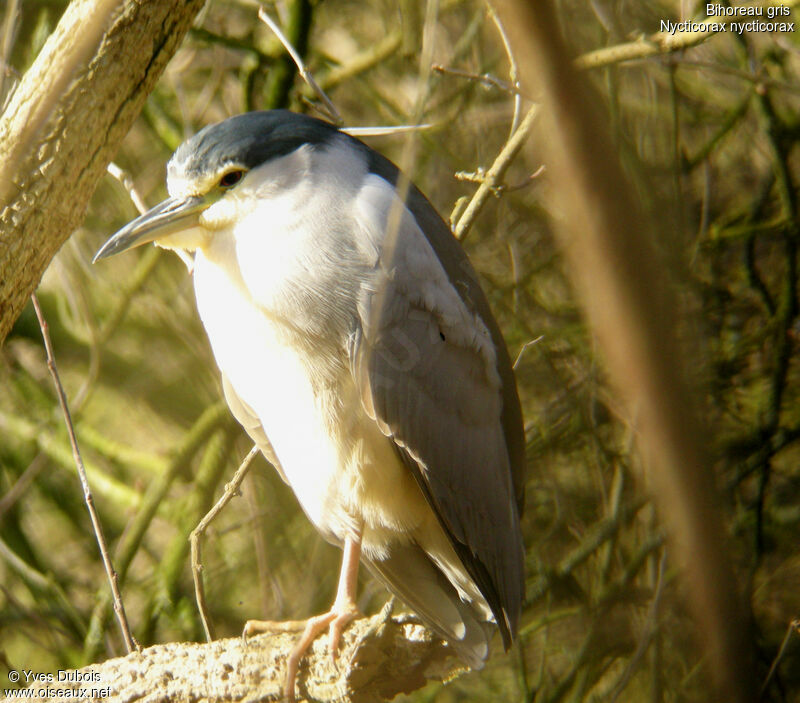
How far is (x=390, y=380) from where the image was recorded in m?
2.05

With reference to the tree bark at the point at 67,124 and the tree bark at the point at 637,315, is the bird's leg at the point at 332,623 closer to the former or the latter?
the tree bark at the point at 67,124

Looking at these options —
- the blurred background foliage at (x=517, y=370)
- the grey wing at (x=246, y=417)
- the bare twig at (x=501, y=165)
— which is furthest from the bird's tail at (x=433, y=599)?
the bare twig at (x=501, y=165)

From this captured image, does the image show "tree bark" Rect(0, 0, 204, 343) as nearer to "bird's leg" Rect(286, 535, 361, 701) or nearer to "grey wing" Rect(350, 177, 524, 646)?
"grey wing" Rect(350, 177, 524, 646)

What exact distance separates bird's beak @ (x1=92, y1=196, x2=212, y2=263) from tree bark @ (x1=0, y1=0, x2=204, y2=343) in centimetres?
21

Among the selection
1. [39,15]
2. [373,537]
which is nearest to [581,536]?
[373,537]

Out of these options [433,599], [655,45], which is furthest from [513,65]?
[433,599]

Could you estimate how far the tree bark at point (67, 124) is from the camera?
1615 millimetres

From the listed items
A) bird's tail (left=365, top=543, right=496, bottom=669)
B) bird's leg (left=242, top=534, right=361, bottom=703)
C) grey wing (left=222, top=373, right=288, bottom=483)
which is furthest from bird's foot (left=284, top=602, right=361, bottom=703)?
grey wing (left=222, top=373, right=288, bottom=483)

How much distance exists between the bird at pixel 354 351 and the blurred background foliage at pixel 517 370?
709mm

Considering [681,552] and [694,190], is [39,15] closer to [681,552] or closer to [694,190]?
[694,190]

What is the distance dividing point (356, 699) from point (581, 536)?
5.33 feet

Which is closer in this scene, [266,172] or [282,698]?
[282,698]

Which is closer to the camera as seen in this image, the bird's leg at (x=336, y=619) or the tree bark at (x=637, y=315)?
the tree bark at (x=637, y=315)

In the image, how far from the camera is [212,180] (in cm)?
202
